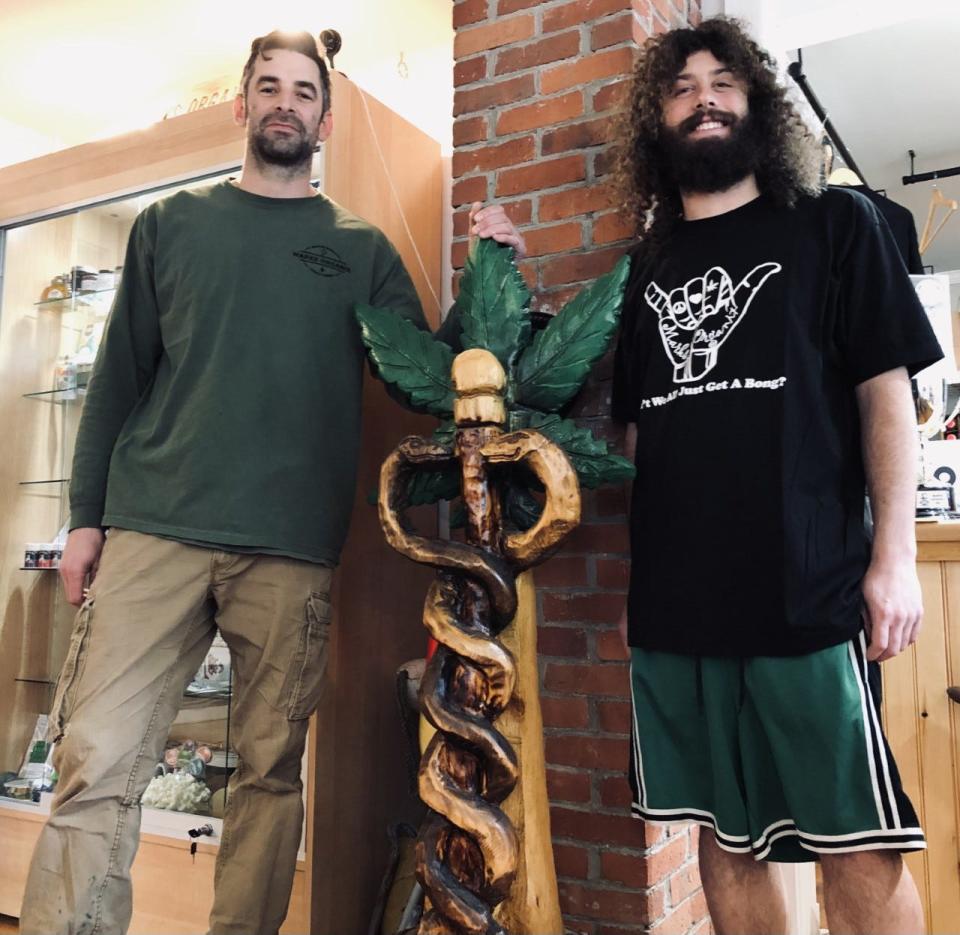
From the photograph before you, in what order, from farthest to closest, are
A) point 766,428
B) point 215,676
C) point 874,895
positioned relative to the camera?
point 215,676, point 766,428, point 874,895

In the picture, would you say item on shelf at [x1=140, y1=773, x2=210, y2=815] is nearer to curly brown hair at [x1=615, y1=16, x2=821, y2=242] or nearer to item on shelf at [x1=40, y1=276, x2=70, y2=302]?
item on shelf at [x1=40, y1=276, x2=70, y2=302]

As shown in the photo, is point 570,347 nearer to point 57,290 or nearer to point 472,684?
point 472,684

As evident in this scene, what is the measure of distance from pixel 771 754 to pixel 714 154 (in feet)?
3.16

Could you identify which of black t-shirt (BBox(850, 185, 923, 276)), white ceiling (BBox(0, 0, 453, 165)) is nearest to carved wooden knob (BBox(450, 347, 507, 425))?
black t-shirt (BBox(850, 185, 923, 276))

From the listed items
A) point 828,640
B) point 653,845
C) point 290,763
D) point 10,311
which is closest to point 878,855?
point 828,640

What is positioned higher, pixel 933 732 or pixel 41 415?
pixel 41 415

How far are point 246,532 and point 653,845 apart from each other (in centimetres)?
97

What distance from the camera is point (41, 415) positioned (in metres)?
2.90

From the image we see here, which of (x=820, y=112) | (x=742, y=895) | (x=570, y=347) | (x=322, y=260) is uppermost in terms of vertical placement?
(x=820, y=112)

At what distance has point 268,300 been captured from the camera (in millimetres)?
1648

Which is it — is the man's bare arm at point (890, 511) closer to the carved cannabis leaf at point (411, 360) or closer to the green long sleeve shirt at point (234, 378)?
the carved cannabis leaf at point (411, 360)

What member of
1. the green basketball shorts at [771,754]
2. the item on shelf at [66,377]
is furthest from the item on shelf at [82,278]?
the green basketball shorts at [771,754]

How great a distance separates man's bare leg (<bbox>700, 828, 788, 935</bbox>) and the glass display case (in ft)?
7.02

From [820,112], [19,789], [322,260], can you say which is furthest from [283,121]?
[820,112]
